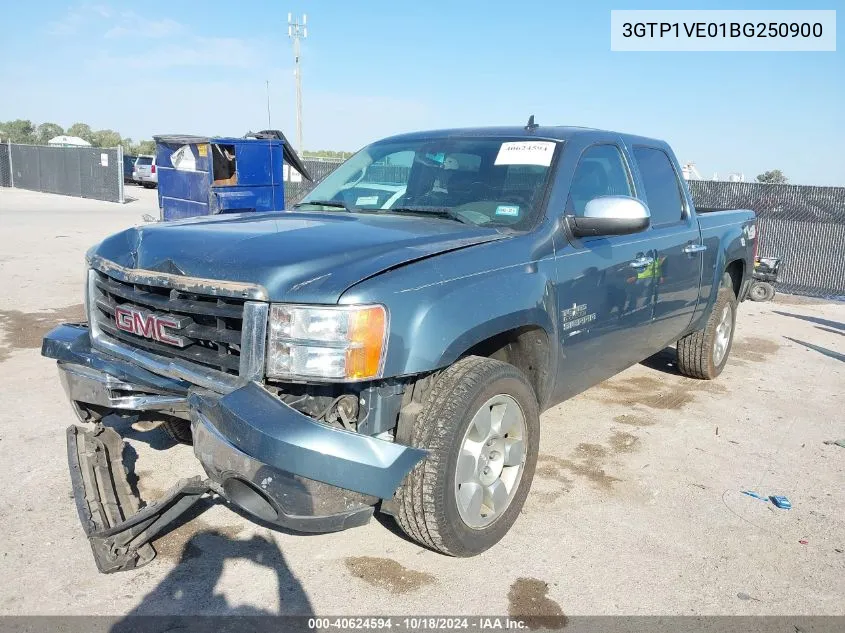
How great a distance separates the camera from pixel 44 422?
15.1 feet

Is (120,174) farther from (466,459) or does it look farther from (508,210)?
(466,459)

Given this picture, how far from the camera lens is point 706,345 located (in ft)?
19.2

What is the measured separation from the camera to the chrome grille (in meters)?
2.74

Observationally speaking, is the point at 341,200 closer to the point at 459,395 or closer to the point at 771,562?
the point at 459,395

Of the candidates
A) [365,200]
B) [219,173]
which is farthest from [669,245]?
[219,173]

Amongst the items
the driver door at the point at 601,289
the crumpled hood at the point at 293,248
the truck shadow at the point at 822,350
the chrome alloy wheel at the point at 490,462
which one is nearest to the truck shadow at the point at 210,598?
the chrome alloy wheel at the point at 490,462

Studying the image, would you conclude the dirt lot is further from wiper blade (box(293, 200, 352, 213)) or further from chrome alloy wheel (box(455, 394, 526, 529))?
wiper blade (box(293, 200, 352, 213))

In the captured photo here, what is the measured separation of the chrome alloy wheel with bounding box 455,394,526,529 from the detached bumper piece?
3.42ft

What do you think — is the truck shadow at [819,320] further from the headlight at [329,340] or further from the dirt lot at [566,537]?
the headlight at [329,340]

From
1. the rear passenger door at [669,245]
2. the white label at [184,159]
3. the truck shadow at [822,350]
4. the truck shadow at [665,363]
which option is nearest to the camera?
the rear passenger door at [669,245]

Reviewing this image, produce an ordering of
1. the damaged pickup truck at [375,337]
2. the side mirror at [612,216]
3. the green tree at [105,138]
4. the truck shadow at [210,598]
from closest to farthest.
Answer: the damaged pickup truck at [375,337] → the truck shadow at [210,598] → the side mirror at [612,216] → the green tree at [105,138]

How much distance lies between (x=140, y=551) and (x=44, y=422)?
199 cm

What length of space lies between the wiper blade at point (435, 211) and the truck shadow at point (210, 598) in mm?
1748

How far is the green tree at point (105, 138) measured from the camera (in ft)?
235
